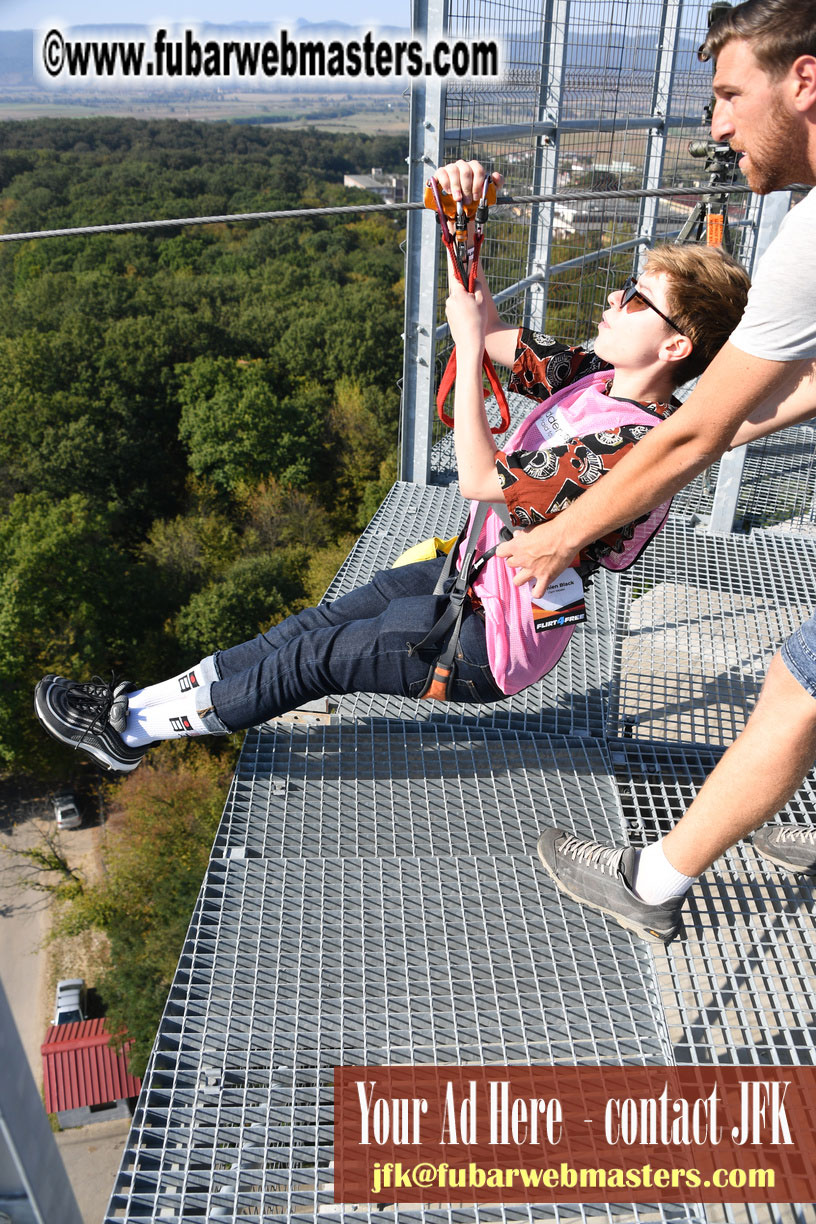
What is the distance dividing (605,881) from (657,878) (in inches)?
7.9

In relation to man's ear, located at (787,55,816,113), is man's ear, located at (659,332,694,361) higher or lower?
lower

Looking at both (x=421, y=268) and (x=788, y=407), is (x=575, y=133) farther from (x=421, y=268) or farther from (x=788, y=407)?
(x=788, y=407)

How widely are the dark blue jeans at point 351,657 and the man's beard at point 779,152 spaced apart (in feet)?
4.39

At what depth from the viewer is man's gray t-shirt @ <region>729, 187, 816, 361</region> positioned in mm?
1503

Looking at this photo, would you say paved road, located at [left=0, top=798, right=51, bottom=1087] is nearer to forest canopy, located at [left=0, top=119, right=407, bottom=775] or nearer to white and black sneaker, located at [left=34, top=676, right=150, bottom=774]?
forest canopy, located at [left=0, top=119, right=407, bottom=775]

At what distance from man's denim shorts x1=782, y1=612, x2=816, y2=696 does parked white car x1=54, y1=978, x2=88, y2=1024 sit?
1664cm

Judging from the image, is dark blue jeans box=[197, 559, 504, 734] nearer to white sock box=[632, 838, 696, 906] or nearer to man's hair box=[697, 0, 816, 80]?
white sock box=[632, 838, 696, 906]

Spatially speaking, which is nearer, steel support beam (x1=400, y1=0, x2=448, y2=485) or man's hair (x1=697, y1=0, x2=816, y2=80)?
man's hair (x1=697, y1=0, x2=816, y2=80)

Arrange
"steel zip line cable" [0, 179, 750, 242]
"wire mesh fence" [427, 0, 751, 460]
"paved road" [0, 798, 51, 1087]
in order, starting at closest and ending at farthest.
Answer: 1. "steel zip line cable" [0, 179, 750, 242]
2. "wire mesh fence" [427, 0, 751, 460]
3. "paved road" [0, 798, 51, 1087]

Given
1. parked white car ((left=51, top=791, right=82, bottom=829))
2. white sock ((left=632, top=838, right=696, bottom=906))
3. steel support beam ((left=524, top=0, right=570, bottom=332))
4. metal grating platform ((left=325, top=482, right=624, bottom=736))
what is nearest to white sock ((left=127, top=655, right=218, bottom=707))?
metal grating platform ((left=325, top=482, right=624, bottom=736))

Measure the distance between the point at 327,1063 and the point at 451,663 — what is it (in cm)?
110

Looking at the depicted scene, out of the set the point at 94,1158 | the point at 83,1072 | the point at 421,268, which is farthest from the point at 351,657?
the point at 94,1158

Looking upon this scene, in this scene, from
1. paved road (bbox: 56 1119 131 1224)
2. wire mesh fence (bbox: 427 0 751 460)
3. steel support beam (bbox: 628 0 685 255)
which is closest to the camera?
wire mesh fence (bbox: 427 0 751 460)

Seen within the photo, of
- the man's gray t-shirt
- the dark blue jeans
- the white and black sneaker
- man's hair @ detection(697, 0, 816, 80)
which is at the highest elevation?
man's hair @ detection(697, 0, 816, 80)
